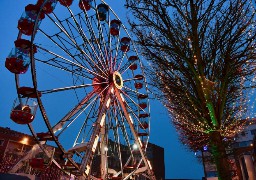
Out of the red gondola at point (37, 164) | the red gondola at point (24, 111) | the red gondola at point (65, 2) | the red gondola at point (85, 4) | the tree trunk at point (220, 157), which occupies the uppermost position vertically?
the red gondola at point (85, 4)

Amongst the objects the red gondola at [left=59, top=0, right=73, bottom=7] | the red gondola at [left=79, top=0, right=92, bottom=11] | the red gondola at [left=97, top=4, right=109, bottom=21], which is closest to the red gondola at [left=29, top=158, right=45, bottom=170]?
the red gondola at [left=59, top=0, right=73, bottom=7]

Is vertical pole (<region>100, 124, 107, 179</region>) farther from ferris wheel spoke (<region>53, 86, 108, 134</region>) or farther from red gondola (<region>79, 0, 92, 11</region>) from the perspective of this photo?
red gondola (<region>79, 0, 92, 11</region>)

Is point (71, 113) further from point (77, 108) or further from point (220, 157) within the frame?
point (220, 157)

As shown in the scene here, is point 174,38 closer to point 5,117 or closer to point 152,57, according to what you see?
point 152,57

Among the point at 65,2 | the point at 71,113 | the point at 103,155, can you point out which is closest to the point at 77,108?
the point at 71,113

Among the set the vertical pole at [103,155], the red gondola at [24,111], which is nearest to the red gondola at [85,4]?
the red gondola at [24,111]

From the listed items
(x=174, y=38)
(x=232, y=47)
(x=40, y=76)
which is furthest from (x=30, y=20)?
(x=40, y=76)

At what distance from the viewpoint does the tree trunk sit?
26.1ft

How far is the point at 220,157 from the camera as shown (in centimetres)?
816

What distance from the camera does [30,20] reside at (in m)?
10.3

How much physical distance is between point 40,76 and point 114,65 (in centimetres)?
19315

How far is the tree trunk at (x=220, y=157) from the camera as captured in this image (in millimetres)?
7947

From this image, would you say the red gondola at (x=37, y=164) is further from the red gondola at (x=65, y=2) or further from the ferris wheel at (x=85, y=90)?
the red gondola at (x=65, y=2)

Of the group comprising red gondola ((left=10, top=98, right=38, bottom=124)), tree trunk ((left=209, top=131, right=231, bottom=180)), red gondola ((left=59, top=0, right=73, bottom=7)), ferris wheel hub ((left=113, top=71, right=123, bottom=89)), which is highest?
red gondola ((left=59, top=0, right=73, bottom=7))
